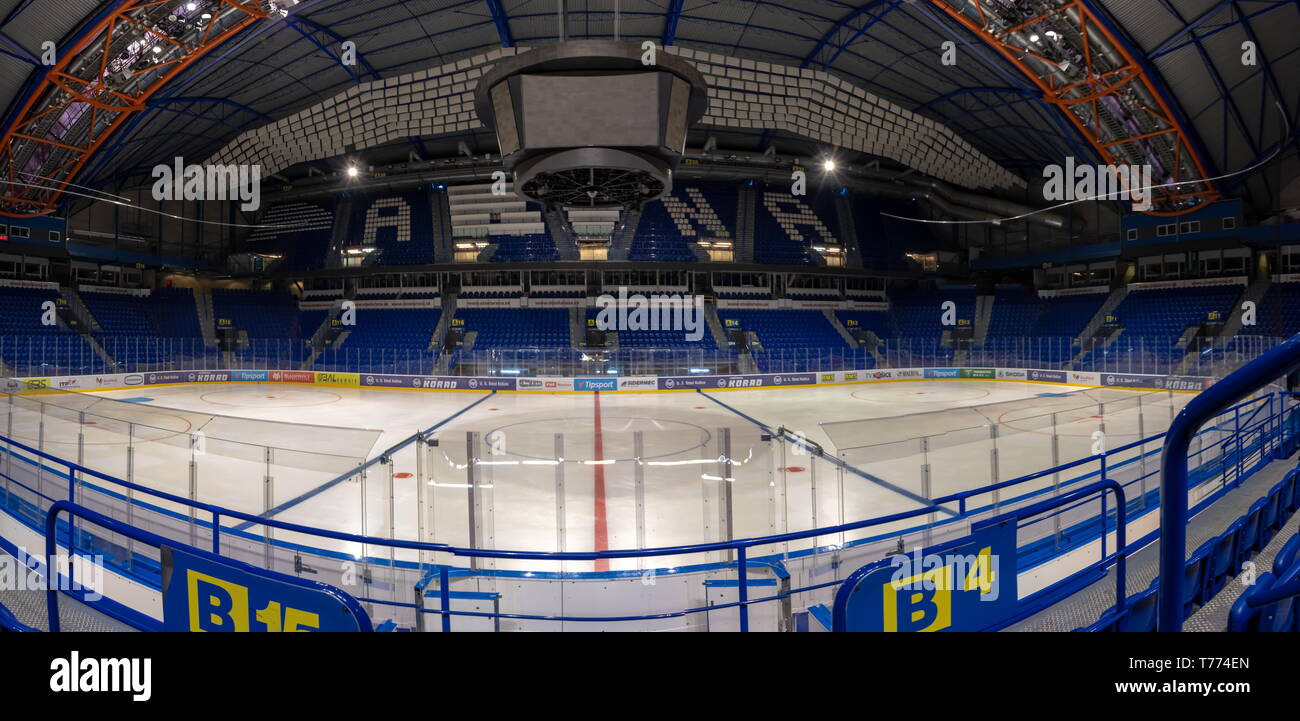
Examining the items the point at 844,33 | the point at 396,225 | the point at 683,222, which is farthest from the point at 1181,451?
the point at 396,225

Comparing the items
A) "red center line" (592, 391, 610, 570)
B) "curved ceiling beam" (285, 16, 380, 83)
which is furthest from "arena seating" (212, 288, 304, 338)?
"red center line" (592, 391, 610, 570)

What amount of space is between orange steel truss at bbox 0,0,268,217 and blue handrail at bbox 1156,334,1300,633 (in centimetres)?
2624

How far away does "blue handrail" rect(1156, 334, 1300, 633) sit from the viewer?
1.56m

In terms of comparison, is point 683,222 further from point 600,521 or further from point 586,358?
point 600,521

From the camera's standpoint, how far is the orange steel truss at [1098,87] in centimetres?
2005

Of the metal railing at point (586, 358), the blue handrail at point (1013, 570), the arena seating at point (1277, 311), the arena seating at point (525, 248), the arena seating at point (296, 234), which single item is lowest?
the blue handrail at point (1013, 570)

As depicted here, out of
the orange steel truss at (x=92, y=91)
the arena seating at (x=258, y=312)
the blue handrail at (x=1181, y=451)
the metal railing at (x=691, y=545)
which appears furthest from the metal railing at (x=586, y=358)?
the blue handrail at (x=1181, y=451)

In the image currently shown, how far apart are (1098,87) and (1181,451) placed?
27664mm

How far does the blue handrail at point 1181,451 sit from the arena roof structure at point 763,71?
23310 mm

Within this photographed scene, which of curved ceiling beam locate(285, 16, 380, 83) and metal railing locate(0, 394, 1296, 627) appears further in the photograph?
curved ceiling beam locate(285, 16, 380, 83)

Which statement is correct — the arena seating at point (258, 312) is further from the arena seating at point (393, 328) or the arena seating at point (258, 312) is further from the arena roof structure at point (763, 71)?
the arena roof structure at point (763, 71)

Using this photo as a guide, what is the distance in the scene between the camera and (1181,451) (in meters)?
1.85

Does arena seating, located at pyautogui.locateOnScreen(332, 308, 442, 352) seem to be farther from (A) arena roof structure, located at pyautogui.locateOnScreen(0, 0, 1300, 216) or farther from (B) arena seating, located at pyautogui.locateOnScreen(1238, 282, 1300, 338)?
(B) arena seating, located at pyautogui.locateOnScreen(1238, 282, 1300, 338)
